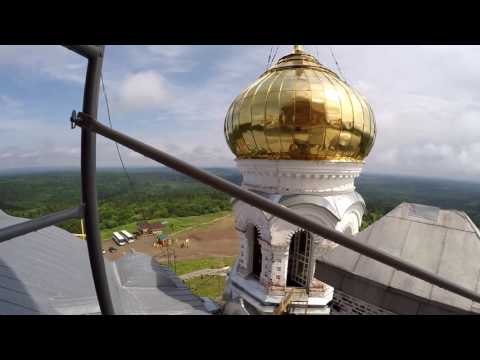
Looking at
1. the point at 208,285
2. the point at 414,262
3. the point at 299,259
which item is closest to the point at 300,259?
the point at 299,259

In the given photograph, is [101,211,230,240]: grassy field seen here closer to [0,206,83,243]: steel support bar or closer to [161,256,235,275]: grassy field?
[161,256,235,275]: grassy field

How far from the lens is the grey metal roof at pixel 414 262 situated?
101 inches

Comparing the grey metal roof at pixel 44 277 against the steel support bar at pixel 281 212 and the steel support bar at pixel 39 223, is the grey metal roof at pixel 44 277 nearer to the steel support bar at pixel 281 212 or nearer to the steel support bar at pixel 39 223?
the steel support bar at pixel 39 223

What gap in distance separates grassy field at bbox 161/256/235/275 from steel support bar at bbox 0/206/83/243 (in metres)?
18.2

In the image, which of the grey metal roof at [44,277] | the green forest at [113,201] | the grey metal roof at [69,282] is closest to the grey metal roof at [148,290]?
the grey metal roof at [69,282]

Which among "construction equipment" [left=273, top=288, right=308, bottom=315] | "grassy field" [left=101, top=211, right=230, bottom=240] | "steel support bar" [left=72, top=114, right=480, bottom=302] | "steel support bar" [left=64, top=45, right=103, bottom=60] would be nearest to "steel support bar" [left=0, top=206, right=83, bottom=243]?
"steel support bar" [left=72, top=114, right=480, bottom=302]

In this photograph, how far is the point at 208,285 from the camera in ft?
51.9

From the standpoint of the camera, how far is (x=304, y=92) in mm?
5691

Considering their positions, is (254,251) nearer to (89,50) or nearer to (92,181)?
(92,181)

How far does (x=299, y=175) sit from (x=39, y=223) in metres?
5.27

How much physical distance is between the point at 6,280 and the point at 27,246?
80.1 inches

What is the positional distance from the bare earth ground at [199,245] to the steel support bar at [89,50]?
18786mm

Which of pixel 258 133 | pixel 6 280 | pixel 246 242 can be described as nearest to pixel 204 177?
pixel 6 280
